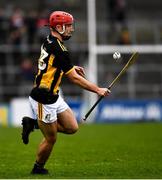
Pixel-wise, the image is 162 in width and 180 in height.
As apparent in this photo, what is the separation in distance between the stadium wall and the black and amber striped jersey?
16.5 meters

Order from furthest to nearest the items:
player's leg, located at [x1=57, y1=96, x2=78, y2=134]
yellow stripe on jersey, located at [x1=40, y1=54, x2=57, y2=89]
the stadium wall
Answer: the stadium wall, player's leg, located at [x1=57, y1=96, x2=78, y2=134], yellow stripe on jersey, located at [x1=40, y1=54, x2=57, y2=89]

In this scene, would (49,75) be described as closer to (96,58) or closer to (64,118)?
(64,118)

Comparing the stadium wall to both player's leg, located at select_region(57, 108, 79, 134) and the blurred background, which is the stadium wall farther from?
player's leg, located at select_region(57, 108, 79, 134)

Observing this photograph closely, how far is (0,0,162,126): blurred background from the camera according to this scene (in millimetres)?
29984

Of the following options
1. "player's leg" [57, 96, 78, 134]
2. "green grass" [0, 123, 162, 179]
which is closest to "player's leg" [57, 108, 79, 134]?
"player's leg" [57, 96, 78, 134]

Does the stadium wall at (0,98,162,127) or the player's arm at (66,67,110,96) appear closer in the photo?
the player's arm at (66,67,110,96)

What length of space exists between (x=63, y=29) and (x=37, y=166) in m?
2.15

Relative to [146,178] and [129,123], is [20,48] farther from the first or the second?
[146,178]

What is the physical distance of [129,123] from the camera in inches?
1133

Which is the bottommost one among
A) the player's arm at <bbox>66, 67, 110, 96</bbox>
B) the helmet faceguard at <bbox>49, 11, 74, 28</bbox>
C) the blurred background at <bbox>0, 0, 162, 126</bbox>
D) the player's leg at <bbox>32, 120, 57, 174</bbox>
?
the blurred background at <bbox>0, 0, 162, 126</bbox>

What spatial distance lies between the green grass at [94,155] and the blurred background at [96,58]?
16.3ft

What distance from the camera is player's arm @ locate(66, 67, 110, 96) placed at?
12742mm

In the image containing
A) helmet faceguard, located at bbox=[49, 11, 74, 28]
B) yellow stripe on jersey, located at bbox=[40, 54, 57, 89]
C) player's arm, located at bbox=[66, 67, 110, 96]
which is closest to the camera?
player's arm, located at bbox=[66, 67, 110, 96]

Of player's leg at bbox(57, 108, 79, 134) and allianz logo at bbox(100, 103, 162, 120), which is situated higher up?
player's leg at bbox(57, 108, 79, 134)
